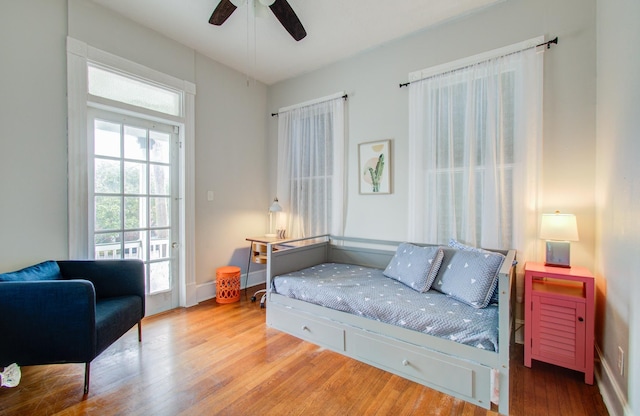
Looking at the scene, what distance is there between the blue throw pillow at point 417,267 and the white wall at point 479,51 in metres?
0.42

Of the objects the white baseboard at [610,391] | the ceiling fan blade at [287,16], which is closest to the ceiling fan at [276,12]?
the ceiling fan blade at [287,16]

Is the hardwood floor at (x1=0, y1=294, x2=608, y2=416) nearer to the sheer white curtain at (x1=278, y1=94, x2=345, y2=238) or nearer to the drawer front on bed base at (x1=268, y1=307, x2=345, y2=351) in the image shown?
Answer: the drawer front on bed base at (x1=268, y1=307, x2=345, y2=351)

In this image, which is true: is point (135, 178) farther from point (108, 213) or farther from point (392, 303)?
point (392, 303)

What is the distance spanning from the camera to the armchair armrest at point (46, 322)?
1617mm

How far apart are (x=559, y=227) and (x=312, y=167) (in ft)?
7.94

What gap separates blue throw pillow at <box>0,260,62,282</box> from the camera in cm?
183

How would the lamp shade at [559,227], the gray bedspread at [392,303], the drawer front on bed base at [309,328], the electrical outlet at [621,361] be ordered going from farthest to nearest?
Answer: the drawer front on bed base at [309,328] → the lamp shade at [559,227] → the gray bedspread at [392,303] → the electrical outlet at [621,361]

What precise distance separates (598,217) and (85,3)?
4283 millimetres

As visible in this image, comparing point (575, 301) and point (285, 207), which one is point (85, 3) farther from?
point (575, 301)

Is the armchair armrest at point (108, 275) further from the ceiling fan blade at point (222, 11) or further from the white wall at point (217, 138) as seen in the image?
the ceiling fan blade at point (222, 11)

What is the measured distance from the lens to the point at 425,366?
1787 mm

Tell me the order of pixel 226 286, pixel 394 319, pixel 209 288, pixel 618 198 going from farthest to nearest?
pixel 209 288, pixel 226 286, pixel 394 319, pixel 618 198

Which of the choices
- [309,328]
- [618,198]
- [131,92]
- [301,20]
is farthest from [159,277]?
[618,198]

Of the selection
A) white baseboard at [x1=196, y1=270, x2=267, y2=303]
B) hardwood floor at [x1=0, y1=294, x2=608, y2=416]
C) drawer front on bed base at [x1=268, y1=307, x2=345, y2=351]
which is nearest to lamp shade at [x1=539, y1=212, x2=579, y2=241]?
hardwood floor at [x1=0, y1=294, x2=608, y2=416]
